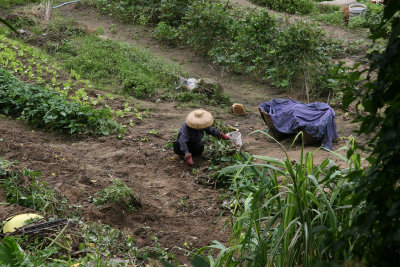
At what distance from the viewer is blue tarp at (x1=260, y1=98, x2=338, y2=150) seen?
303 inches

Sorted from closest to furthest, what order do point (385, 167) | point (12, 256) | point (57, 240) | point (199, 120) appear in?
1. point (385, 167)
2. point (12, 256)
3. point (57, 240)
4. point (199, 120)

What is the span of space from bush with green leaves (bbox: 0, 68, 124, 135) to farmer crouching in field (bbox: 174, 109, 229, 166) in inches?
55.1

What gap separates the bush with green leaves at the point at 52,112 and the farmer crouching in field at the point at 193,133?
1.40 meters

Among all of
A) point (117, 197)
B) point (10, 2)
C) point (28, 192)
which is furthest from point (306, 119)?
point (10, 2)

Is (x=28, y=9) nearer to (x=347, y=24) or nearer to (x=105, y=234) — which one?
(x=347, y=24)

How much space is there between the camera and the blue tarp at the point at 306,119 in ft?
25.2

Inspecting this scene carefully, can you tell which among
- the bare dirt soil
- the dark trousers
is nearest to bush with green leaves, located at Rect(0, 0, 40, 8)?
the bare dirt soil

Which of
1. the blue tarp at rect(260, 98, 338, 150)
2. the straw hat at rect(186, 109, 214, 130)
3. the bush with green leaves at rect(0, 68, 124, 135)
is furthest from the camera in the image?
the blue tarp at rect(260, 98, 338, 150)

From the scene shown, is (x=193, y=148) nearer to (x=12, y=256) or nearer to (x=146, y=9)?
(x=12, y=256)

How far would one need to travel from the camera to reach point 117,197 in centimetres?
517

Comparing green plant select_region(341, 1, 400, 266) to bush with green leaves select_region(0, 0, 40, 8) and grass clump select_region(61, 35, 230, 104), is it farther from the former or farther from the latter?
bush with green leaves select_region(0, 0, 40, 8)

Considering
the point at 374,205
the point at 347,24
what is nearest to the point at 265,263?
the point at 374,205

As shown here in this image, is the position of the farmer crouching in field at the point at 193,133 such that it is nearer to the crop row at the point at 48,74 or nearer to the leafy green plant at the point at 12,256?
the crop row at the point at 48,74

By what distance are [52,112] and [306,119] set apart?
404cm
